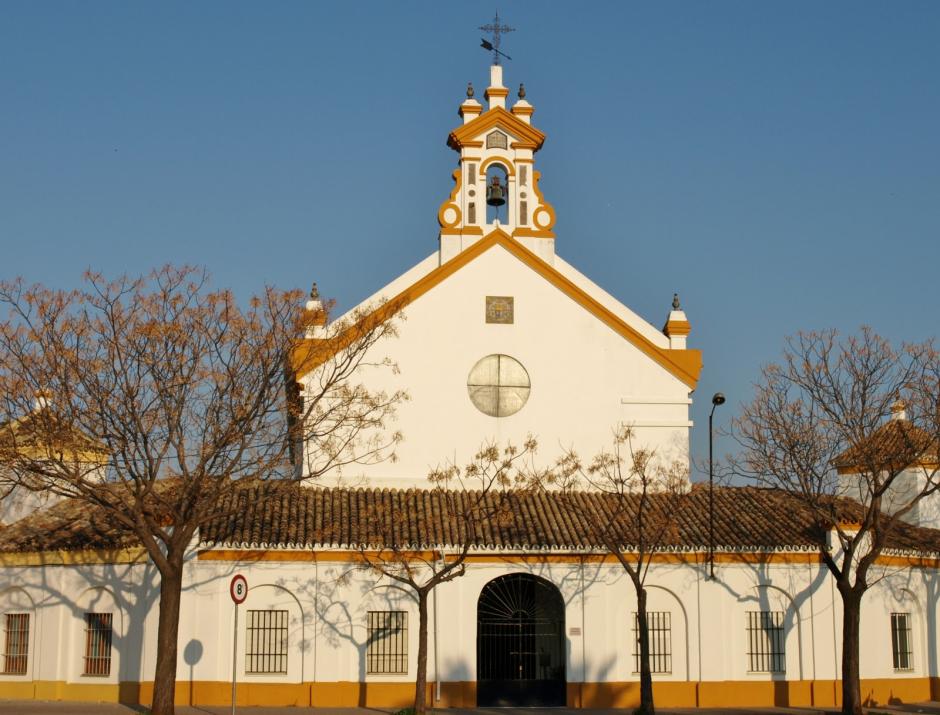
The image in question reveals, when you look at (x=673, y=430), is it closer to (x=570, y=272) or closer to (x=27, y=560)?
(x=570, y=272)

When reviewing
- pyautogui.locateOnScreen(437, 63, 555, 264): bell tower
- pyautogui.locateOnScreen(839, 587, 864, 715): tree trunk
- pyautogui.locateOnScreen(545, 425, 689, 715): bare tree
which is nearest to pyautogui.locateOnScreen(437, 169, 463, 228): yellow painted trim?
pyautogui.locateOnScreen(437, 63, 555, 264): bell tower

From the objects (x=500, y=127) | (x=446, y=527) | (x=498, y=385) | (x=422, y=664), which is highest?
(x=500, y=127)

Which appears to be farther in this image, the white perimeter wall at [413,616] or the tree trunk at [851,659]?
the white perimeter wall at [413,616]

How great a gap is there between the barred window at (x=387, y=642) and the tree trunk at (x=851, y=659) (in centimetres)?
1032

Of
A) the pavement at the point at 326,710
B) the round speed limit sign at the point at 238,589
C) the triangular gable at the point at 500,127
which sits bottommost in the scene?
the pavement at the point at 326,710

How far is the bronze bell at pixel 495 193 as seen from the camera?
37156 mm

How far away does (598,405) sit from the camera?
35.2 meters

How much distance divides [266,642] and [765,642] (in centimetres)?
1252

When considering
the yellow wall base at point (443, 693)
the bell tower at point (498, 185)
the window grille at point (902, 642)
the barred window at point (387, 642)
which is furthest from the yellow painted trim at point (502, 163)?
the window grille at point (902, 642)

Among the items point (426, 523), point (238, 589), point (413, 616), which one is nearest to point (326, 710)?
point (413, 616)

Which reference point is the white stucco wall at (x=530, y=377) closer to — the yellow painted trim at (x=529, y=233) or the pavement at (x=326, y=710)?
the yellow painted trim at (x=529, y=233)

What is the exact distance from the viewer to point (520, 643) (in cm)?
3122

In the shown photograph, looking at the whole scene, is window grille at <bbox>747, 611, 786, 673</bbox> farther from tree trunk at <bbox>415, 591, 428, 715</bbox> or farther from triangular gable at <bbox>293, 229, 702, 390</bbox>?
tree trunk at <bbox>415, 591, 428, 715</bbox>

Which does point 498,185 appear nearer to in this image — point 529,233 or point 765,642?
point 529,233
